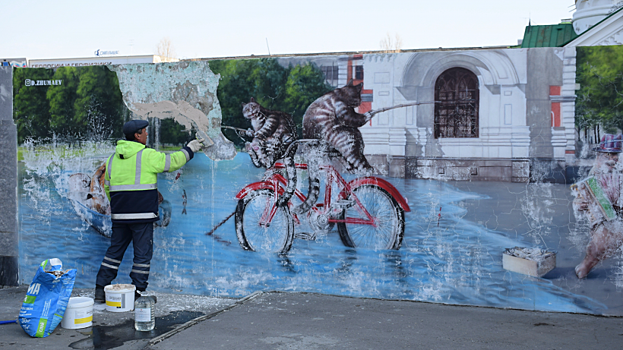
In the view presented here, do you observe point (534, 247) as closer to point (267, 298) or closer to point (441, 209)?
point (441, 209)

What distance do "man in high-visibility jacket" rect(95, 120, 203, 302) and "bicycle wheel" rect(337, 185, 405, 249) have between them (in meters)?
1.69

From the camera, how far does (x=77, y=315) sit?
4.88m

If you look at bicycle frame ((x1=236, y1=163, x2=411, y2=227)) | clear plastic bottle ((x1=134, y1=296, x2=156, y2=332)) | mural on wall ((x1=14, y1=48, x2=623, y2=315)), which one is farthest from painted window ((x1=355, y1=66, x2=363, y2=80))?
clear plastic bottle ((x1=134, y1=296, x2=156, y2=332))

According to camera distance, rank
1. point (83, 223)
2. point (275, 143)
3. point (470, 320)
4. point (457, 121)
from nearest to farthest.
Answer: point (470, 320) → point (457, 121) → point (275, 143) → point (83, 223)

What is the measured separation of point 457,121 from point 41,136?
461cm

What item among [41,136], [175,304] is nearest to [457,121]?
[175,304]

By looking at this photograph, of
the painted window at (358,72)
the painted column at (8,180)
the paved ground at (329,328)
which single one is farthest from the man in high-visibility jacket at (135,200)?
the painted window at (358,72)

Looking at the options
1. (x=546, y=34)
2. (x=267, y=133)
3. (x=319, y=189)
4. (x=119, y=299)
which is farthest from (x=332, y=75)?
(x=546, y=34)

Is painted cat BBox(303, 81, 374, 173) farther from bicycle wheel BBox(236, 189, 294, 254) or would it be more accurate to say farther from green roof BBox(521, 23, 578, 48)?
green roof BBox(521, 23, 578, 48)

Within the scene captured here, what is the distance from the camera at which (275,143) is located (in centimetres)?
595

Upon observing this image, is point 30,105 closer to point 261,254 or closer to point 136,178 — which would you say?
point 136,178

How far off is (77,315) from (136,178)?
1.40 meters

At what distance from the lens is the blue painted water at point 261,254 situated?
543 centimetres

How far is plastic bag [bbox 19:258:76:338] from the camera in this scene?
4621 mm
